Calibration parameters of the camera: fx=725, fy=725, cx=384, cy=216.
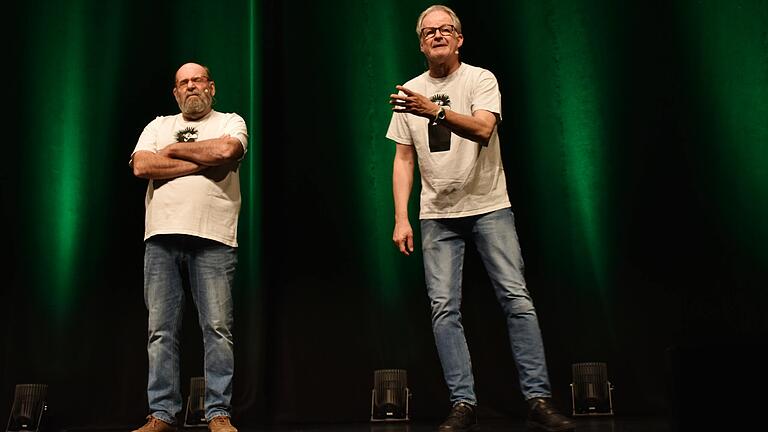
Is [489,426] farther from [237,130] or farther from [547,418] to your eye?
[237,130]

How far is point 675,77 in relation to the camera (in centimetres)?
331

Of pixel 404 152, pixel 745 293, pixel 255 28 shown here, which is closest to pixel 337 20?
pixel 255 28

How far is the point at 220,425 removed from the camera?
7.76 feet

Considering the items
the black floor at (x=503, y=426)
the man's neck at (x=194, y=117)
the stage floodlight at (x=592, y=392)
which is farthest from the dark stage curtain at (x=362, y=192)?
the man's neck at (x=194, y=117)

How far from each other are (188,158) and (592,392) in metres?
1.89

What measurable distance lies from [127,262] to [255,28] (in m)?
1.33

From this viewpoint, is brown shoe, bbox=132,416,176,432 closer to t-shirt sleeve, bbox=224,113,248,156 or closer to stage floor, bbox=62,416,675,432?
stage floor, bbox=62,416,675,432

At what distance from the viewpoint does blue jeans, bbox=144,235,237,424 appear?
→ 7.91ft

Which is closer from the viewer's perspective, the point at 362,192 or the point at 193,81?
the point at 193,81

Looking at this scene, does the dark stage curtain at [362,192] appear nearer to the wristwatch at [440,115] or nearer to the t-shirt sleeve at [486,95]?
the t-shirt sleeve at [486,95]

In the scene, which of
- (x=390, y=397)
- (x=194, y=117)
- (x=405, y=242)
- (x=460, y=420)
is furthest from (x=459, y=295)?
(x=194, y=117)

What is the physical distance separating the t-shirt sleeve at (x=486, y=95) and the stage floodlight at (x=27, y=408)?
2.31m

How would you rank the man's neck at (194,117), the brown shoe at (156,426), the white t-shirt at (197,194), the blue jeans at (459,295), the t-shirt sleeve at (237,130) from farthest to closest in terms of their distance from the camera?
the man's neck at (194,117) < the t-shirt sleeve at (237,130) < the white t-shirt at (197,194) < the brown shoe at (156,426) < the blue jeans at (459,295)

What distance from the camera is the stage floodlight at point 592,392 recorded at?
3031 millimetres
